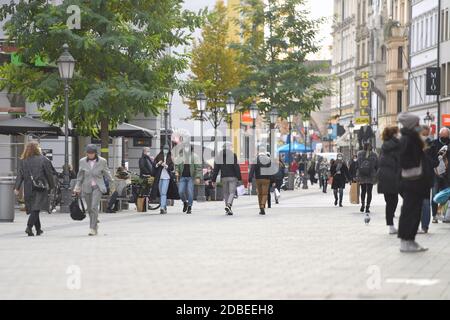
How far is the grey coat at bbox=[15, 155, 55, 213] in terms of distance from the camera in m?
22.7

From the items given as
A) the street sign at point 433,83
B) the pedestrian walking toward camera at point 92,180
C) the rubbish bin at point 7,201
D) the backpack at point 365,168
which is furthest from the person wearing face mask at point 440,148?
the street sign at point 433,83

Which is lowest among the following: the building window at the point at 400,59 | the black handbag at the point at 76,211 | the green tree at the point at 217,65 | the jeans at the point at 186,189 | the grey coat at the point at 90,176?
the black handbag at the point at 76,211

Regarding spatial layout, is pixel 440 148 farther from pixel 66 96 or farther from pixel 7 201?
pixel 66 96

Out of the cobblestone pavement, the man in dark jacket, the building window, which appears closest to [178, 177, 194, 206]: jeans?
the man in dark jacket

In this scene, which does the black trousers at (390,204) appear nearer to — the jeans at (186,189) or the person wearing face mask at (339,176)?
the jeans at (186,189)

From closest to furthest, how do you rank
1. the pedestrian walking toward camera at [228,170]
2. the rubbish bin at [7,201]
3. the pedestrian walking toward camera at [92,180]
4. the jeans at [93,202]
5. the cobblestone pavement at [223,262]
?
the cobblestone pavement at [223,262] → the jeans at [93,202] → the pedestrian walking toward camera at [92,180] → the rubbish bin at [7,201] → the pedestrian walking toward camera at [228,170]

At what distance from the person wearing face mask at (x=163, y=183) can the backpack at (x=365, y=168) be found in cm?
542

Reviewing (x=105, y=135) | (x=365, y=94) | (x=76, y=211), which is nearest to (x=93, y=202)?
(x=76, y=211)

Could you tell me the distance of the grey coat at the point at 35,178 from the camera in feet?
74.4

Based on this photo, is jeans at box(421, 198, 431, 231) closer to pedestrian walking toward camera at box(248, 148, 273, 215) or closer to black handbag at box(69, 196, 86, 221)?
black handbag at box(69, 196, 86, 221)

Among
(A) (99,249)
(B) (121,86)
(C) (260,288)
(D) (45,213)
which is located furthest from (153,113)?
(C) (260,288)

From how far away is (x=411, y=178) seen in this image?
1712cm

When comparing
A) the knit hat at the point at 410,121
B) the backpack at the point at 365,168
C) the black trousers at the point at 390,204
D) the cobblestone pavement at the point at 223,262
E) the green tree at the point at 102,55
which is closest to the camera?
the cobblestone pavement at the point at 223,262

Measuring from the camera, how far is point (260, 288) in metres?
12.4
